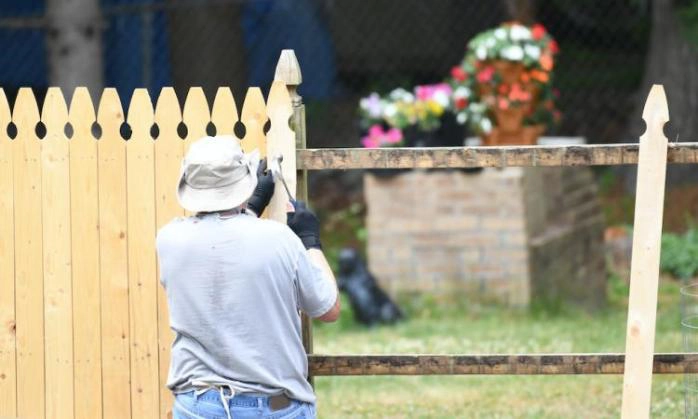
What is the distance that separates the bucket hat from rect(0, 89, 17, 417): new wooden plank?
3.71 feet

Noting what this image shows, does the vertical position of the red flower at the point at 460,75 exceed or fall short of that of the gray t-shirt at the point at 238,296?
it exceeds it

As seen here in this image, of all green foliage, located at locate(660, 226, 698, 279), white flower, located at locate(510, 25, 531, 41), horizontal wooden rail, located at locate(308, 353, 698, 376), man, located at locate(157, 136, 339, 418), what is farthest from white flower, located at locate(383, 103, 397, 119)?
man, located at locate(157, 136, 339, 418)

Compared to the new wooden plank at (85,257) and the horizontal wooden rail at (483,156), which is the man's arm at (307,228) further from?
the new wooden plank at (85,257)

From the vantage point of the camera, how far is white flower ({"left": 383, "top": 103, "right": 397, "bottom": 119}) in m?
10.8

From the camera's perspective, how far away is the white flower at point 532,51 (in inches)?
425

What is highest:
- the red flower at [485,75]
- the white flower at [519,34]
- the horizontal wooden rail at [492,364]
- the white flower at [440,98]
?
the white flower at [519,34]

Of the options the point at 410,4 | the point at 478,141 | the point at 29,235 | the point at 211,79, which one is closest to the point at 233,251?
the point at 29,235

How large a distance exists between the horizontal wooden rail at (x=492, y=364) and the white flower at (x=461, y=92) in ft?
20.4

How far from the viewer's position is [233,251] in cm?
417

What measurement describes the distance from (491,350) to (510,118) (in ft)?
9.06

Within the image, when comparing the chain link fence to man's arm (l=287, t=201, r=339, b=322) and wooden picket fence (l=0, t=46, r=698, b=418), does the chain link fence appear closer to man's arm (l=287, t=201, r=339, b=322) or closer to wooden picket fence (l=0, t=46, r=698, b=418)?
wooden picket fence (l=0, t=46, r=698, b=418)

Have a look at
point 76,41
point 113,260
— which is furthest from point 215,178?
point 76,41

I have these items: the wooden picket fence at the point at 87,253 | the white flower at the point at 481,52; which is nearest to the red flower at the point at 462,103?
the white flower at the point at 481,52

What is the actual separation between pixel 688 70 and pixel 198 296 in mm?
10585
